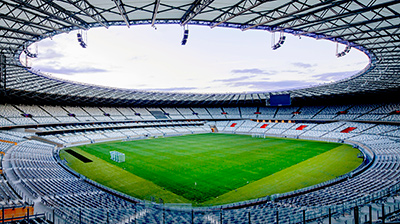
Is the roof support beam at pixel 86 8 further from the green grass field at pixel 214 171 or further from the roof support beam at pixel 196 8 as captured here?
the green grass field at pixel 214 171

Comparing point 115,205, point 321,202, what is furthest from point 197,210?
point 321,202

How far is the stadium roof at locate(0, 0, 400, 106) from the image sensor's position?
Answer: 12.9 meters

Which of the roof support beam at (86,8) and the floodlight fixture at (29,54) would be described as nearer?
the roof support beam at (86,8)

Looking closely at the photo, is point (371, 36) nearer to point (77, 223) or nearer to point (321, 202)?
point (321, 202)

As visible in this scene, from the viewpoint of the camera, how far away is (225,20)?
46.2 ft

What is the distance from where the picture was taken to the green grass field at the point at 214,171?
17891 millimetres

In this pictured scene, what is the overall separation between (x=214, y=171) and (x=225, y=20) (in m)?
15.2

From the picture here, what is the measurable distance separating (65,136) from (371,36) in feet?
158

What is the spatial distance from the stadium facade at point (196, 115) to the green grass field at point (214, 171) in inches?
88.2

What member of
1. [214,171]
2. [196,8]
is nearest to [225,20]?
[196,8]

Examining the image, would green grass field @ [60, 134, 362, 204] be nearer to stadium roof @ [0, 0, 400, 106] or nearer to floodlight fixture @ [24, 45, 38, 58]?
stadium roof @ [0, 0, 400, 106]

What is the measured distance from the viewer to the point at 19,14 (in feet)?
47.1

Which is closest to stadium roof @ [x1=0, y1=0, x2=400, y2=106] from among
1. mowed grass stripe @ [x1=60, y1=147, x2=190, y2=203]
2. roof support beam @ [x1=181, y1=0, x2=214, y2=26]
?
roof support beam @ [x1=181, y1=0, x2=214, y2=26]

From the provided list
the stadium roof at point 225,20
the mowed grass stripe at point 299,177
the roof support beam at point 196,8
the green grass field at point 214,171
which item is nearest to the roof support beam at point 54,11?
the stadium roof at point 225,20
